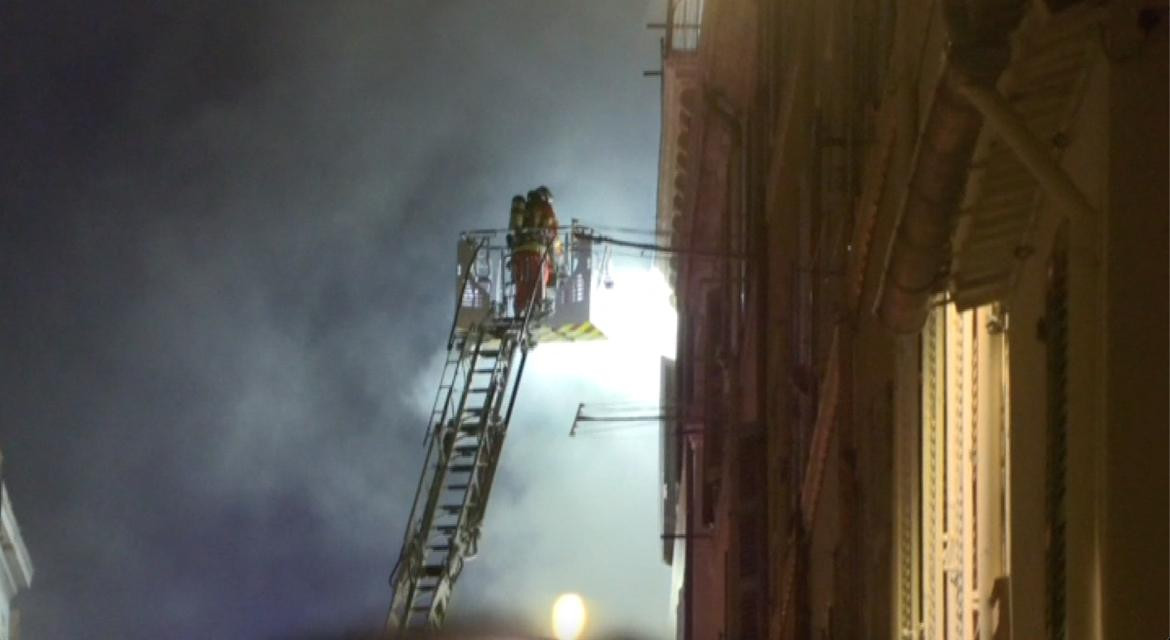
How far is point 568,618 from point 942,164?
3.74m

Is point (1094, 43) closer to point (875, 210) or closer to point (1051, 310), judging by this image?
point (1051, 310)

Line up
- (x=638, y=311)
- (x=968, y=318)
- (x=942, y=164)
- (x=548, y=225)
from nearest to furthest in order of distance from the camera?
(x=942, y=164)
(x=968, y=318)
(x=548, y=225)
(x=638, y=311)

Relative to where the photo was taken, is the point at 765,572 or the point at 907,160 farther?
the point at 765,572

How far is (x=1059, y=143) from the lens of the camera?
7844mm

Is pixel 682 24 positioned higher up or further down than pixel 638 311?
higher up

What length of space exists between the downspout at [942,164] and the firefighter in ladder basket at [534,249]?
22616 millimetres

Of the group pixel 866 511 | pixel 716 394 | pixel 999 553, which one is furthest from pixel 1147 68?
pixel 716 394

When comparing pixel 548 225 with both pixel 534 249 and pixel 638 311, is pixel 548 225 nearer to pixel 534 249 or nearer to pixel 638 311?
pixel 534 249

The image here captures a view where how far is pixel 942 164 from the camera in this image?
862 centimetres

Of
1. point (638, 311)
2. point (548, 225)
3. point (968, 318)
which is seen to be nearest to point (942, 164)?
point (968, 318)

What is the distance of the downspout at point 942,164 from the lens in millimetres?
7590

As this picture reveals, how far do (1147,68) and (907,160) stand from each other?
3.38 m

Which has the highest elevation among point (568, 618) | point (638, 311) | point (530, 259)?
point (638, 311)

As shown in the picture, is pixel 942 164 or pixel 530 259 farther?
pixel 530 259
